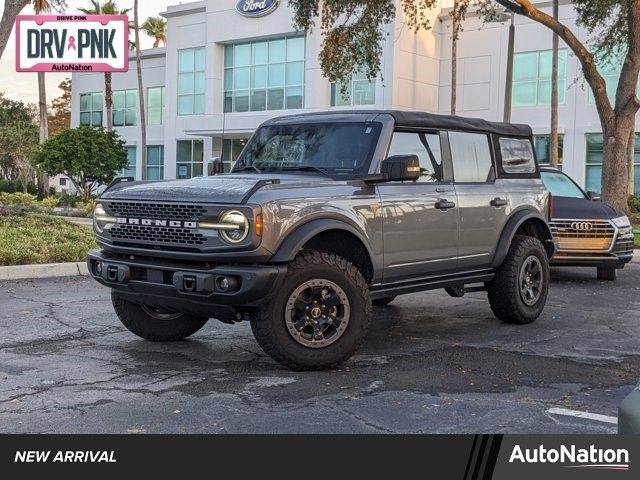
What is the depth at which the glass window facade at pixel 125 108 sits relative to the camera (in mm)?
54062

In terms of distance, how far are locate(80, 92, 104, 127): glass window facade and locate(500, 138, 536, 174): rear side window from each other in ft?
166

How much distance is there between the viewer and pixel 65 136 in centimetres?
3531

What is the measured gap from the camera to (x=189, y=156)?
49.1 meters

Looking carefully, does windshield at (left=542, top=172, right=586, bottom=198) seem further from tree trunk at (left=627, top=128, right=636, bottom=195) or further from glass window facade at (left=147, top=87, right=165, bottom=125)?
glass window facade at (left=147, top=87, right=165, bottom=125)

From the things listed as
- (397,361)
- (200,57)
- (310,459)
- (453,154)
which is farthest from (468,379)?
(200,57)

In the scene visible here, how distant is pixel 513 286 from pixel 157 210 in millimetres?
3712

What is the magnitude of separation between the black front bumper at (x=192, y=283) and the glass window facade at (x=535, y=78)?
3332 centimetres

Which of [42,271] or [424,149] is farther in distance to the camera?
[42,271]

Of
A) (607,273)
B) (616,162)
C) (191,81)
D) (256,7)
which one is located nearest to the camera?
(607,273)

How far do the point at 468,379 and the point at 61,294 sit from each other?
19.7 feet

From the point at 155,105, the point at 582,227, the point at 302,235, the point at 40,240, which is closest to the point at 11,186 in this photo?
the point at 155,105

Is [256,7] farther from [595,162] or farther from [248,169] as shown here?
[248,169]

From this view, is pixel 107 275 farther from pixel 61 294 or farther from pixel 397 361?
pixel 61 294

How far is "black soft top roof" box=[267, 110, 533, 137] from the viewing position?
24.4 feet
